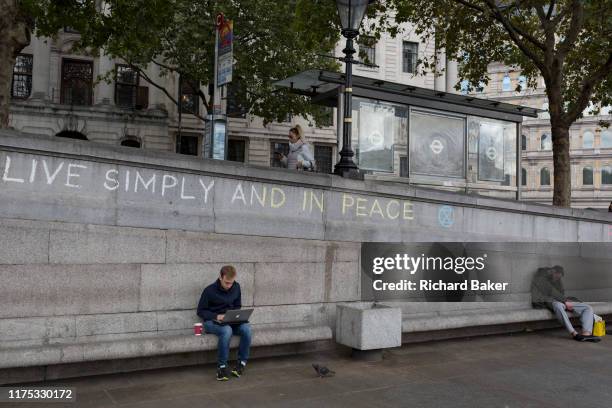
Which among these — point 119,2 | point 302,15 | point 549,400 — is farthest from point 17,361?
point 302,15

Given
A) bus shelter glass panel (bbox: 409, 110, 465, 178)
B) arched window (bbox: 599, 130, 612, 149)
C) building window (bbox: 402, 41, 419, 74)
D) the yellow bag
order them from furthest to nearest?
arched window (bbox: 599, 130, 612, 149), building window (bbox: 402, 41, 419, 74), bus shelter glass panel (bbox: 409, 110, 465, 178), the yellow bag

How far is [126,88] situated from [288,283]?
1083 inches

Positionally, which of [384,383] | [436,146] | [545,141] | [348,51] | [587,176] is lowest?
[384,383]

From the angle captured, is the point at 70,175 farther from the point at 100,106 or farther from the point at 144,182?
the point at 100,106

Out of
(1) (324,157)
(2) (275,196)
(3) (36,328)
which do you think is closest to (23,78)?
(1) (324,157)

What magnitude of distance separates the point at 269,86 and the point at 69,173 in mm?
21338

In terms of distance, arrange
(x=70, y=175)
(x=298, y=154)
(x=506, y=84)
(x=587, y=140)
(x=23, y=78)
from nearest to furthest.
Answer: (x=70, y=175) < (x=298, y=154) < (x=23, y=78) < (x=587, y=140) < (x=506, y=84)

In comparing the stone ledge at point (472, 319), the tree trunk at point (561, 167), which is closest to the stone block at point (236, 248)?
the stone ledge at point (472, 319)

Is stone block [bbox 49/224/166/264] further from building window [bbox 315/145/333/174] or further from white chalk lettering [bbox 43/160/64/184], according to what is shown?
building window [bbox 315/145/333/174]

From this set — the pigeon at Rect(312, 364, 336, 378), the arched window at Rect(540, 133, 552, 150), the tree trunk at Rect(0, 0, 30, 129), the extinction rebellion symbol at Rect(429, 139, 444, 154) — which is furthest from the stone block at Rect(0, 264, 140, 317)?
the arched window at Rect(540, 133, 552, 150)

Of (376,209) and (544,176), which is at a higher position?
(544,176)

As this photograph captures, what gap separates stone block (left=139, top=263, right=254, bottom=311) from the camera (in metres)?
7.32

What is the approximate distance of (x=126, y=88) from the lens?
108 ft

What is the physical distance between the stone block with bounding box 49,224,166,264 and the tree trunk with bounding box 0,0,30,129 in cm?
427
